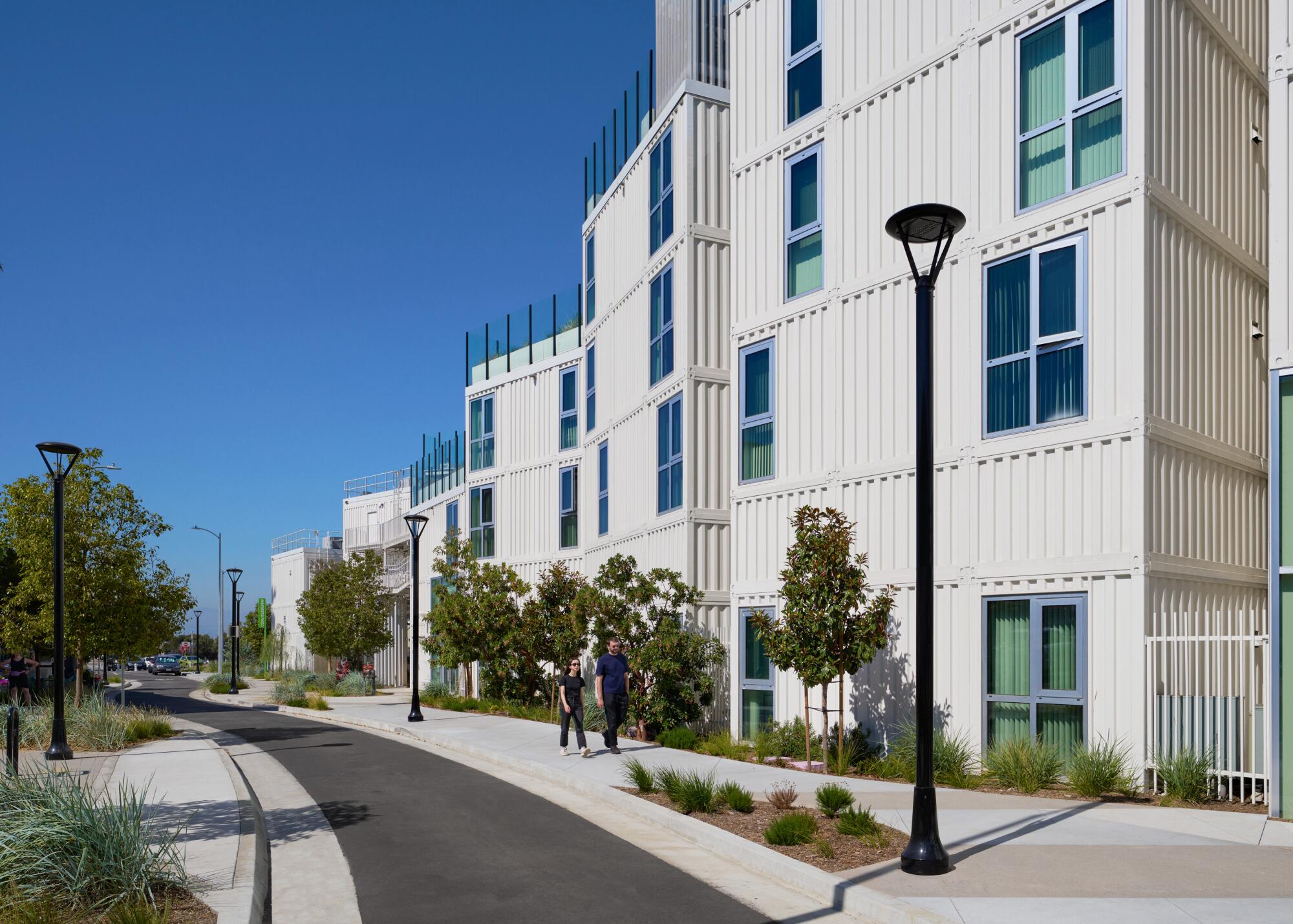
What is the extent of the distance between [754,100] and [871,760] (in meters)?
11.1

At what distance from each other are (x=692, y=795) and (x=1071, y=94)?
9.53 metres

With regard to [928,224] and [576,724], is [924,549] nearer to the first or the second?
[928,224]

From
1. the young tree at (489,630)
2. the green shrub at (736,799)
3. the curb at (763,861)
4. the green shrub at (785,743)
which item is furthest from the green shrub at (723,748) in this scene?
the young tree at (489,630)

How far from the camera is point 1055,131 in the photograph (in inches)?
577

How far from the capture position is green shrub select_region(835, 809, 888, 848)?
980cm

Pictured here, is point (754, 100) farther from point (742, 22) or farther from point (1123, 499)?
point (1123, 499)

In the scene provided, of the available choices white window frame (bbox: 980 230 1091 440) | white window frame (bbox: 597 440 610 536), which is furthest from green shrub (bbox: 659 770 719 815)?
A: white window frame (bbox: 597 440 610 536)

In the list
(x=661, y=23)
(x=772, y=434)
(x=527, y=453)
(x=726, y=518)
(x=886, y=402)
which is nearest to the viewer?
(x=886, y=402)

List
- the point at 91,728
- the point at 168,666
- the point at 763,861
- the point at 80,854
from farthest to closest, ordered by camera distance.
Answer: the point at 168,666
the point at 91,728
the point at 763,861
the point at 80,854

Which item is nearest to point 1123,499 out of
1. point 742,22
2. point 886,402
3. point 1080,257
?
point 1080,257

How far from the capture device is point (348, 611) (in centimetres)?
4438

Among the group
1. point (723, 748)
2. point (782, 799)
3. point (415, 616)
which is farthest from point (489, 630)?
point (782, 799)

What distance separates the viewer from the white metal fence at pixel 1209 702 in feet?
40.2

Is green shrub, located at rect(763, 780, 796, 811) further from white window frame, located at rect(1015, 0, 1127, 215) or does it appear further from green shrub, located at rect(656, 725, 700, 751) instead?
white window frame, located at rect(1015, 0, 1127, 215)
